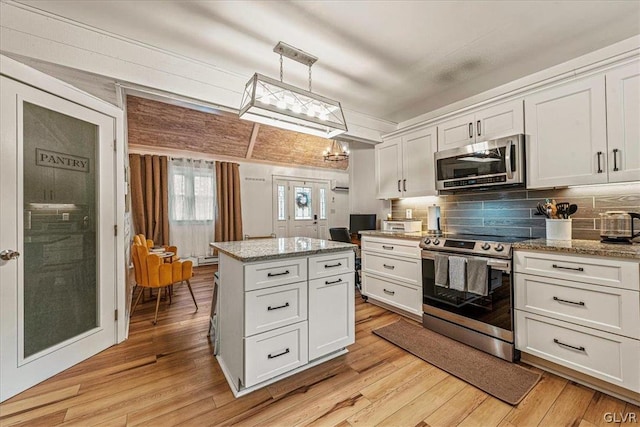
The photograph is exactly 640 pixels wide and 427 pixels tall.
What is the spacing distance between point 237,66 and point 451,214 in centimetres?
288

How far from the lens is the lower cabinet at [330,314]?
1.96 meters

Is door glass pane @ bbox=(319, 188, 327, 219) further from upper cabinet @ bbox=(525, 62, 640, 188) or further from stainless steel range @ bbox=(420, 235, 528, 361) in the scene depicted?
upper cabinet @ bbox=(525, 62, 640, 188)

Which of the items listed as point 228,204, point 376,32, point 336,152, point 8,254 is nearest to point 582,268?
point 376,32

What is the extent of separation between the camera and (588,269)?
1756mm

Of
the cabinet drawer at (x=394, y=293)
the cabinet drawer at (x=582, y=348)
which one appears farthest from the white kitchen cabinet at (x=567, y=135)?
the cabinet drawer at (x=394, y=293)

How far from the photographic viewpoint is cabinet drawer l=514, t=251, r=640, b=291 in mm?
1611

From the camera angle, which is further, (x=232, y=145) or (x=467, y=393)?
(x=232, y=145)

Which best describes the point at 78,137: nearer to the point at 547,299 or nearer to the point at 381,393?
the point at 381,393

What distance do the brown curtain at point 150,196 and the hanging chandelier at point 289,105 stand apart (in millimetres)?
4057

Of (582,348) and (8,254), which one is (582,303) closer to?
(582,348)

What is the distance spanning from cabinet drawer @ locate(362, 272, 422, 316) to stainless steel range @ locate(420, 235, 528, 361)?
0.44 feet

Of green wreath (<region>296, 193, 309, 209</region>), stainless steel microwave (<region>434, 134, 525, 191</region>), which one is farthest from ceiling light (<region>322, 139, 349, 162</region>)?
stainless steel microwave (<region>434, 134, 525, 191</region>)

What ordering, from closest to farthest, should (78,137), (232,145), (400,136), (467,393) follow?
(467,393), (78,137), (400,136), (232,145)

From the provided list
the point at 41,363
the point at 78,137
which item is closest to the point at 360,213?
the point at 78,137
